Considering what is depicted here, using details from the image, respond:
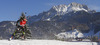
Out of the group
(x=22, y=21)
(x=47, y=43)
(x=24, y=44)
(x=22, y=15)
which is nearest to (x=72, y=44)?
(x=47, y=43)

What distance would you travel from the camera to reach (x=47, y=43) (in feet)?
61.2

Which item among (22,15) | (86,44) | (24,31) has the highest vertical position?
(22,15)

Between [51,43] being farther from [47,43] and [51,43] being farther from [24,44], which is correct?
[24,44]

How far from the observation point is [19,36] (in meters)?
32.1

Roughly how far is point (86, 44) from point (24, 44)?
33.1ft

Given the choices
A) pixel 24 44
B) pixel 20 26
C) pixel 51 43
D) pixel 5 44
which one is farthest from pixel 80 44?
pixel 20 26

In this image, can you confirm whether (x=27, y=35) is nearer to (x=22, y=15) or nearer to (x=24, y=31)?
(x=24, y=31)

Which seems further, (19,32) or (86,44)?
(19,32)

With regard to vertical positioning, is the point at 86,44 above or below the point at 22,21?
below

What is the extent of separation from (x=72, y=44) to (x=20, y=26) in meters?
13.8

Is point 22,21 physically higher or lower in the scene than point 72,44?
higher

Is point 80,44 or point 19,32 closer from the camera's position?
point 80,44

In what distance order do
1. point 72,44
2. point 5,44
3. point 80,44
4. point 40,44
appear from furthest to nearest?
point 80,44
point 72,44
point 40,44
point 5,44

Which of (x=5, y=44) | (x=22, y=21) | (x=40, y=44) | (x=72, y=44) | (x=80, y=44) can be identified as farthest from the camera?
(x=22, y=21)
